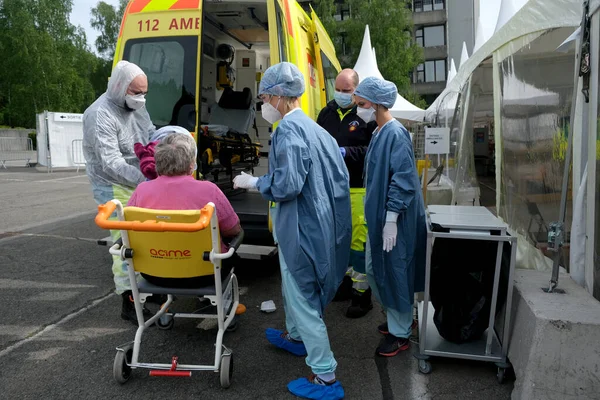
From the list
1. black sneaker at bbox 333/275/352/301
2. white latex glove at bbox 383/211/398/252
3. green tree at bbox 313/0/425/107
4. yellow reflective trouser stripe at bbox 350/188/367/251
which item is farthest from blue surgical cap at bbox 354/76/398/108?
green tree at bbox 313/0/425/107

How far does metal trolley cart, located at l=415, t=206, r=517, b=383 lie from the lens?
277cm

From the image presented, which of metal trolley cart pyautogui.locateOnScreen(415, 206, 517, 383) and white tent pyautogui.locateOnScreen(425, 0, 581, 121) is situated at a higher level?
white tent pyautogui.locateOnScreen(425, 0, 581, 121)

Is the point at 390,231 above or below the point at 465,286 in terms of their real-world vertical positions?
above

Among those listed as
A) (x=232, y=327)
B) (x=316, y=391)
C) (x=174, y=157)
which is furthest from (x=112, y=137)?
(x=316, y=391)

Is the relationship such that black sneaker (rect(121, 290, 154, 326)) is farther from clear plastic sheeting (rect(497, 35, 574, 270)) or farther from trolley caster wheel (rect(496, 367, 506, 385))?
clear plastic sheeting (rect(497, 35, 574, 270))

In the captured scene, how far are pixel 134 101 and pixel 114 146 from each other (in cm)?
38

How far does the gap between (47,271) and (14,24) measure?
36.4 meters

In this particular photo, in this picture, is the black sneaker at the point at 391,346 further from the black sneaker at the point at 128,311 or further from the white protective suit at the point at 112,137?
the white protective suit at the point at 112,137

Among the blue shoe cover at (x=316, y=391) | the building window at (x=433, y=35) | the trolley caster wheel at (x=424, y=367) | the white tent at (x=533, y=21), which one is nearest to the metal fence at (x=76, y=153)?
the white tent at (x=533, y=21)

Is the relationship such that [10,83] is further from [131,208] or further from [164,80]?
[131,208]

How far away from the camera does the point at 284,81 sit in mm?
2773

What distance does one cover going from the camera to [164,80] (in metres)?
4.89

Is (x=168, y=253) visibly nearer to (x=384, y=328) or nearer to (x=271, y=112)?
(x=271, y=112)

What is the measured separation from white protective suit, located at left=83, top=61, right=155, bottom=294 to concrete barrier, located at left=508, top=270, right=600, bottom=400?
8.93ft
